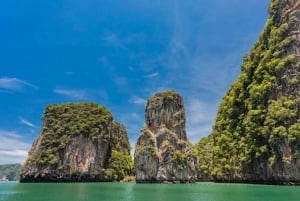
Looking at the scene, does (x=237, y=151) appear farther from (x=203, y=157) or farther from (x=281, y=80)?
(x=203, y=157)

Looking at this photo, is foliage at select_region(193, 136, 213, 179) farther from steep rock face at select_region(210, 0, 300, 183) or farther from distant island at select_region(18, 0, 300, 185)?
steep rock face at select_region(210, 0, 300, 183)

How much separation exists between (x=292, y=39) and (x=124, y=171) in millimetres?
73957

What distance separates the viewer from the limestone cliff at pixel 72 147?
94.1m

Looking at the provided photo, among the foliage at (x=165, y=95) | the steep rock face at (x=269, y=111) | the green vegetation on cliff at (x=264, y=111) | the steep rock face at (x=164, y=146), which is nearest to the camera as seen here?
the steep rock face at (x=269, y=111)

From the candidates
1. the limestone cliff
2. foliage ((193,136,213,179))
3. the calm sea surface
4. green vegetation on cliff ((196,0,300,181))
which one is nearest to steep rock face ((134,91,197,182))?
green vegetation on cliff ((196,0,300,181))

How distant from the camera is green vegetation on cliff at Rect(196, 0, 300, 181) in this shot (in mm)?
51781

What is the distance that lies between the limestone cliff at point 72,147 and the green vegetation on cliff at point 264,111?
3880 cm

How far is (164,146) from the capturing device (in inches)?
3029

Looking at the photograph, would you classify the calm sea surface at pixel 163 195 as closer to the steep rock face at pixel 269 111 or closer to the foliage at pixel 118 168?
the steep rock face at pixel 269 111

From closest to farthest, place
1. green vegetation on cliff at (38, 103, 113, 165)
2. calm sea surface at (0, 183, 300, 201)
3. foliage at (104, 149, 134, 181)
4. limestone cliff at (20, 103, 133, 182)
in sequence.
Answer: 1. calm sea surface at (0, 183, 300, 201)
2. limestone cliff at (20, 103, 133, 182)
3. green vegetation on cliff at (38, 103, 113, 165)
4. foliage at (104, 149, 134, 181)

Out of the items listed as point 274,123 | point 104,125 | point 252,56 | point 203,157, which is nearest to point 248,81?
point 252,56

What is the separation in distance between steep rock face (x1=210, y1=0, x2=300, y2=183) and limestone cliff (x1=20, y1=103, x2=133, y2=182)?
132ft

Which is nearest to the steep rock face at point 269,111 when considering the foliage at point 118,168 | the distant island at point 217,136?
the distant island at point 217,136

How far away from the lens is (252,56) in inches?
2832
